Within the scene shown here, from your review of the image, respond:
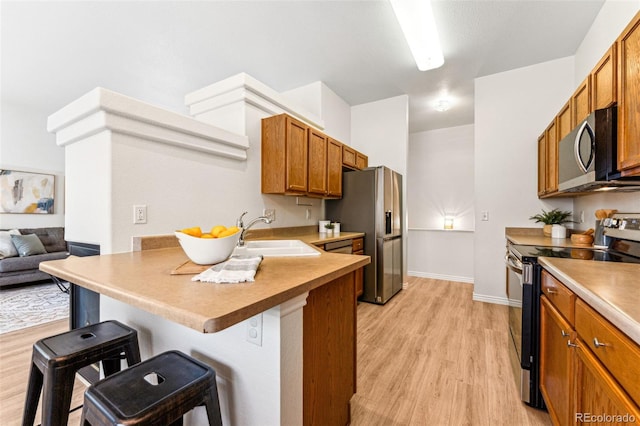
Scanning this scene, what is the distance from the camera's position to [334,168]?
347 centimetres

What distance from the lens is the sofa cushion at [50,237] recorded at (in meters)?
4.47

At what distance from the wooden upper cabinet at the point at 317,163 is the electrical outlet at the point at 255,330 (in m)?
2.19

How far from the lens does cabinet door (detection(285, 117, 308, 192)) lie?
2.69 meters

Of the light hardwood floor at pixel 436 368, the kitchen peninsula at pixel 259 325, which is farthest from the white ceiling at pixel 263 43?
the light hardwood floor at pixel 436 368

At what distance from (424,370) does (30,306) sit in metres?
4.30

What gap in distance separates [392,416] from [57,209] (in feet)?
20.4

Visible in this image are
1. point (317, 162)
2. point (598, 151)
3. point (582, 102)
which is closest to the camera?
point (598, 151)

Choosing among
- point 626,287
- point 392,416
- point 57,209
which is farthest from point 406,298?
point 57,209

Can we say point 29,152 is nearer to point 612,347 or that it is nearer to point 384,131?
point 384,131

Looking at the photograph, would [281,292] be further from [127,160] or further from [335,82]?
[335,82]

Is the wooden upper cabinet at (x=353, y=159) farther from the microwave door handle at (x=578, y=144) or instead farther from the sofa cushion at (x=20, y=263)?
the sofa cushion at (x=20, y=263)

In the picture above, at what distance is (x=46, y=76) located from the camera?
3375mm

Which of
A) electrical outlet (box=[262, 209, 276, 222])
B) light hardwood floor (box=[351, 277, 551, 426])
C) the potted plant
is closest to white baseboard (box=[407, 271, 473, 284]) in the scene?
light hardwood floor (box=[351, 277, 551, 426])

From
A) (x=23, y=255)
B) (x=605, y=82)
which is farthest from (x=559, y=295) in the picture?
(x=23, y=255)
